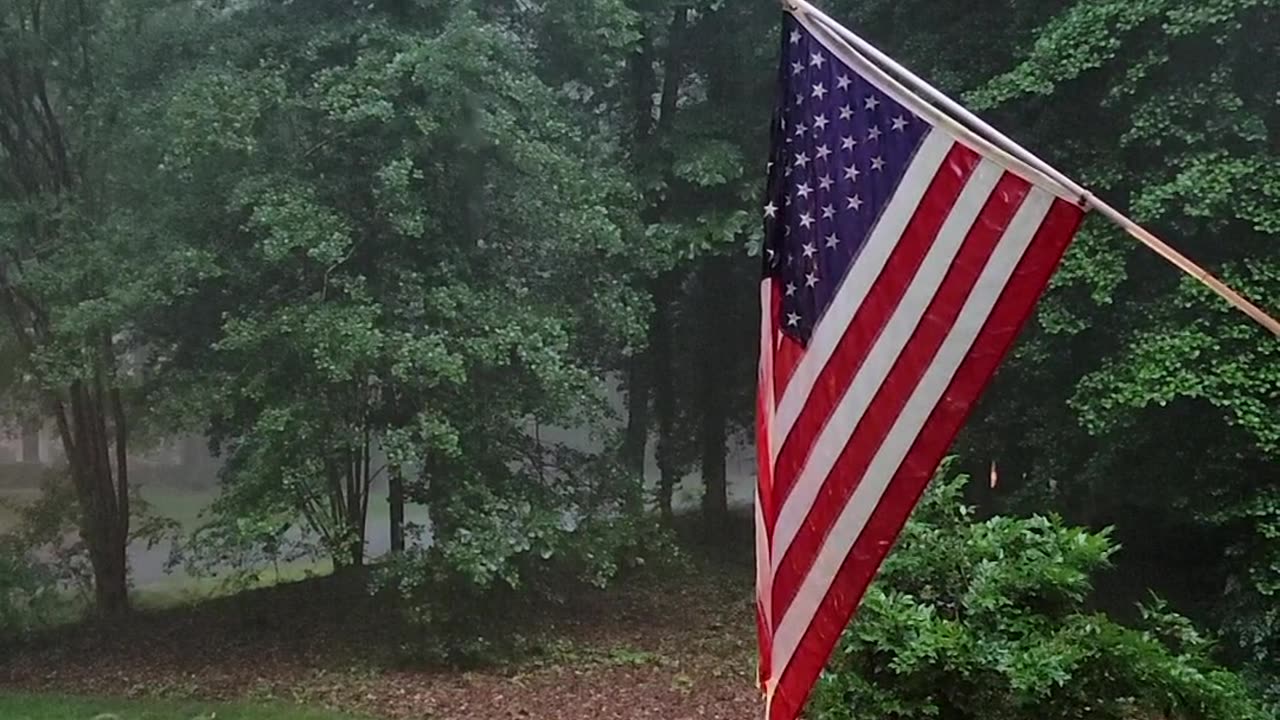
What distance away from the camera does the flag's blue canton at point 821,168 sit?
3562 mm

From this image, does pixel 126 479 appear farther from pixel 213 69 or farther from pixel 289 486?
pixel 213 69

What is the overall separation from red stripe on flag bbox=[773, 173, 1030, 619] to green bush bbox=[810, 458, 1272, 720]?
1.89 metres

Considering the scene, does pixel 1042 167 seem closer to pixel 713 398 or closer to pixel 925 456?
pixel 925 456

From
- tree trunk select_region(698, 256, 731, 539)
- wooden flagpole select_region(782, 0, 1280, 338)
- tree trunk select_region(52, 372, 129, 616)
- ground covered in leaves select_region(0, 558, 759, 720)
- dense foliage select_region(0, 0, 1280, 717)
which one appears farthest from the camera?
tree trunk select_region(698, 256, 731, 539)

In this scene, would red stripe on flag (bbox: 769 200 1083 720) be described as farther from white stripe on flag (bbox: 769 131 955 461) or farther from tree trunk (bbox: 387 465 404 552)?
tree trunk (bbox: 387 465 404 552)

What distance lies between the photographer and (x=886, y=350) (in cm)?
354

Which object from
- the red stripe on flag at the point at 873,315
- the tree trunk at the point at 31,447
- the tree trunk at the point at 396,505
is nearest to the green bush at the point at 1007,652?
the red stripe on flag at the point at 873,315

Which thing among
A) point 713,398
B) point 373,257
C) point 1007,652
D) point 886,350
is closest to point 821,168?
point 886,350

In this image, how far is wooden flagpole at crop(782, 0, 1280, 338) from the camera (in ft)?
10.2

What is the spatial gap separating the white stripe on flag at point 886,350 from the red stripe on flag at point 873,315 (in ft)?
0.06

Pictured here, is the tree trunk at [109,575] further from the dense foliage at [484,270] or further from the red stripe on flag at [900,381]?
the red stripe on flag at [900,381]

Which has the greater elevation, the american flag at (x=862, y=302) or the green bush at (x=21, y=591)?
the american flag at (x=862, y=302)

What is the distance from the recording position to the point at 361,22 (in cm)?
966

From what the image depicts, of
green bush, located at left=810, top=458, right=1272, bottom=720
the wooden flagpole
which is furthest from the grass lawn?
the wooden flagpole
